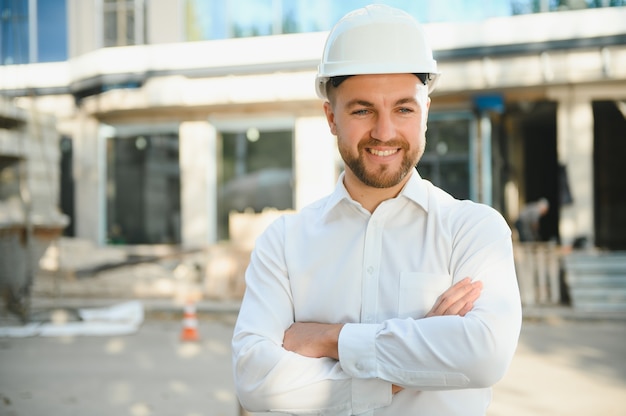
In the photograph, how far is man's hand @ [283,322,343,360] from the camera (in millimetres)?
2254

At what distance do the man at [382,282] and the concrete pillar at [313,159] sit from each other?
15855mm

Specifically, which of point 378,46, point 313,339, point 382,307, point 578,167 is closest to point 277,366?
point 313,339

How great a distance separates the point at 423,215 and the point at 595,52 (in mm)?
15462

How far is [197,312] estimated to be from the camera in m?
12.5

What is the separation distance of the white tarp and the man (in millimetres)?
8563

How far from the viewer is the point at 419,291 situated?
2314 millimetres

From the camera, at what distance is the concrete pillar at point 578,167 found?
16.1 meters

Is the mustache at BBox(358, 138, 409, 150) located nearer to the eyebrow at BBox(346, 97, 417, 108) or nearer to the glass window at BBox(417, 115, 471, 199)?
the eyebrow at BBox(346, 97, 417, 108)

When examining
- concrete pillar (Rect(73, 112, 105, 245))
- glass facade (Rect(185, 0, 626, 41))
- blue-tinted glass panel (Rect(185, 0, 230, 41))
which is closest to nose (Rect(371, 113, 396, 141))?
glass facade (Rect(185, 0, 626, 41))

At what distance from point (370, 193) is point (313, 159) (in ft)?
52.7

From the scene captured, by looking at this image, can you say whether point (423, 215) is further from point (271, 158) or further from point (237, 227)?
point (271, 158)

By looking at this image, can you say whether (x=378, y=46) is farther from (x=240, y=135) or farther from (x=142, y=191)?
(x=142, y=191)

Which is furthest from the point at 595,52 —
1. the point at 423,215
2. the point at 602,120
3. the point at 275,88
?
the point at 423,215

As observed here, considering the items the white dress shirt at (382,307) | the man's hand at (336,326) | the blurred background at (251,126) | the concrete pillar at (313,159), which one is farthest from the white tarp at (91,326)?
the man's hand at (336,326)
